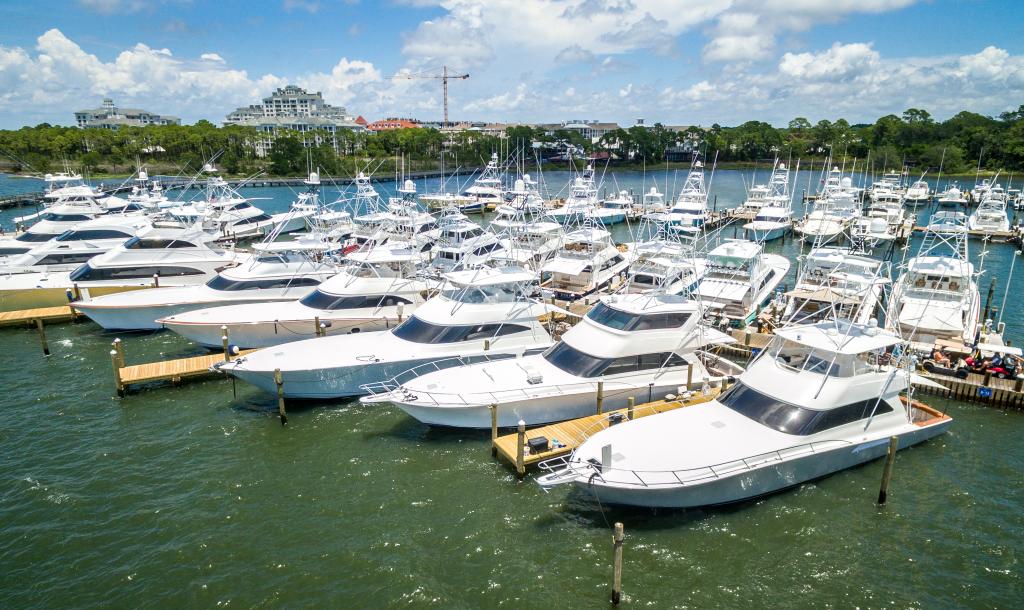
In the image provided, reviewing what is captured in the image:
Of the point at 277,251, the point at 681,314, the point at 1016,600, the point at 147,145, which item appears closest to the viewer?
Result: the point at 1016,600

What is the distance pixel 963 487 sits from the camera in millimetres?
16219

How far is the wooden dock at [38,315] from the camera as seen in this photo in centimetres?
2881

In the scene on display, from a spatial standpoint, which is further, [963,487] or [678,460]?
[963,487]

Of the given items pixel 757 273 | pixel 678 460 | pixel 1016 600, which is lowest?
pixel 1016 600

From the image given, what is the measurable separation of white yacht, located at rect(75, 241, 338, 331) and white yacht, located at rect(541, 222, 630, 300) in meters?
12.3

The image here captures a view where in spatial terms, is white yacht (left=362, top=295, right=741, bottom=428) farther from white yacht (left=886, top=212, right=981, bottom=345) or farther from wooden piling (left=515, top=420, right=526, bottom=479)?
white yacht (left=886, top=212, right=981, bottom=345)

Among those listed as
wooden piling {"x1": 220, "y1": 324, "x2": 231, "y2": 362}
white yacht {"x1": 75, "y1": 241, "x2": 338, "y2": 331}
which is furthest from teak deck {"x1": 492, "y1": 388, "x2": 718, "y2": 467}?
white yacht {"x1": 75, "y1": 241, "x2": 338, "y2": 331}

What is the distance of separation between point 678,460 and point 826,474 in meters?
5.05

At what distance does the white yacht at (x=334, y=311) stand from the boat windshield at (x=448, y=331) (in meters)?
3.84

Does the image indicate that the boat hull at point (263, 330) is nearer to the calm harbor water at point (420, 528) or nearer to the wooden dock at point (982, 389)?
the calm harbor water at point (420, 528)

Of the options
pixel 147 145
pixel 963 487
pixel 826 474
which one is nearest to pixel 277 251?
pixel 826 474

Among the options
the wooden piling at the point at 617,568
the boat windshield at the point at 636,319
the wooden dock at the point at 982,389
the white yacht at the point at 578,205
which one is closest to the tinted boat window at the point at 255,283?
the boat windshield at the point at 636,319

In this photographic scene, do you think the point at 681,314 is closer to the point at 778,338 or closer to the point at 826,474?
the point at 778,338

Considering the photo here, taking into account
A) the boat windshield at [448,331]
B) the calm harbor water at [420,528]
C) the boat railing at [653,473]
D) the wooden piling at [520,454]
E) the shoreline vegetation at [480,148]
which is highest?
the shoreline vegetation at [480,148]
